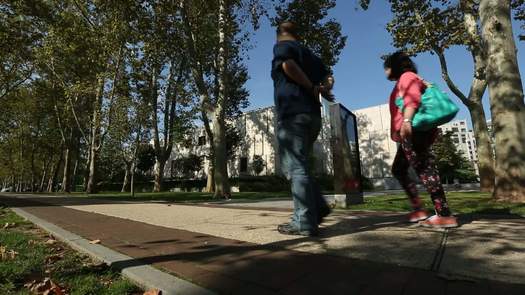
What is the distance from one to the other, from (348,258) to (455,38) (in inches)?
536

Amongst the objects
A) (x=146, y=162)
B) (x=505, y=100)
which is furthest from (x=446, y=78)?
(x=146, y=162)

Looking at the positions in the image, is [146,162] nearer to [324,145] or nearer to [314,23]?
[324,145]

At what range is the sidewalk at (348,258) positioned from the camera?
188 cm

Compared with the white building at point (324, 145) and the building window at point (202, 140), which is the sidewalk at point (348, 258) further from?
the building window at point (202, 140)

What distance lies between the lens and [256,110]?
39344mm

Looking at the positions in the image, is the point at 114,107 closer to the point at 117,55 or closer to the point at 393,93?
the point at 117,55

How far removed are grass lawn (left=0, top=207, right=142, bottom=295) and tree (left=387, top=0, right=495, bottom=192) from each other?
13.5 metres

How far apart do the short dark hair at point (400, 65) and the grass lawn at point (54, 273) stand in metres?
3.36

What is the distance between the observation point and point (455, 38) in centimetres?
1315

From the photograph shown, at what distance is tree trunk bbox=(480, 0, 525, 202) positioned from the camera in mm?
6543

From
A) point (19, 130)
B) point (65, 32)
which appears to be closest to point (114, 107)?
point (65, 32)

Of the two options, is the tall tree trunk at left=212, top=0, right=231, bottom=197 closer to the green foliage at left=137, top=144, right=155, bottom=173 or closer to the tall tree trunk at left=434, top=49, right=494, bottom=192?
the tall tree trunk at left=434, top=49, right=494, bottom=192

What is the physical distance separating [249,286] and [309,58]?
251 cm

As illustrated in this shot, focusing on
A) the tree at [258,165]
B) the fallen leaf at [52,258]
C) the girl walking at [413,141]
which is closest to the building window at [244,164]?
the tree at [258,165]
